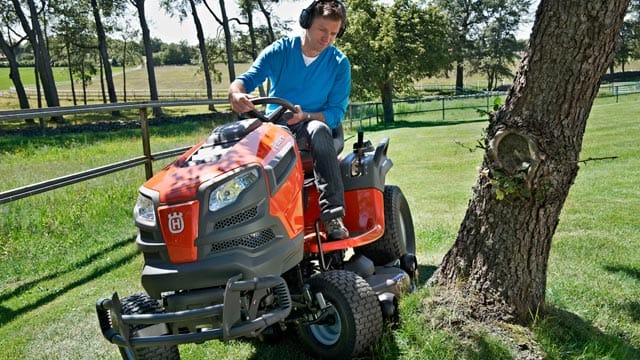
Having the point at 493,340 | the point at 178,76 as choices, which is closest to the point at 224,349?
the point at 493,340

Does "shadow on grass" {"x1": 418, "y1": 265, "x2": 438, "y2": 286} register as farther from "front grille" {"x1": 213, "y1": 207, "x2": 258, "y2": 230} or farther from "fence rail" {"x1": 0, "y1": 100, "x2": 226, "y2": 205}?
"fence rail" {"x1": 0, "y1": 100, "x2": 226, "y2": 205}

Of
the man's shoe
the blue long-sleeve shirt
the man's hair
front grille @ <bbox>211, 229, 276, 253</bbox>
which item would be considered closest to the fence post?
the blue long-sleeve shirt

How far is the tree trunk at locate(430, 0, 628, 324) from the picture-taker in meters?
2.79

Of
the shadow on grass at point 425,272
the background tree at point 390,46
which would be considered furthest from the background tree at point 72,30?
the shadow on grass at point 425,272

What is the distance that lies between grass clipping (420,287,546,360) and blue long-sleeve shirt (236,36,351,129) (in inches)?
49.7

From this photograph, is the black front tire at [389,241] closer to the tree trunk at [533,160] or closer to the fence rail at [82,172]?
the tree trunk at [533,160]

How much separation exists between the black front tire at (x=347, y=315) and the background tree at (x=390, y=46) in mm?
28048

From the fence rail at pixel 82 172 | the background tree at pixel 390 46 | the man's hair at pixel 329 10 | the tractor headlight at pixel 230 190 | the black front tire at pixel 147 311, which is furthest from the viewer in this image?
the background tree at pixel 390 46

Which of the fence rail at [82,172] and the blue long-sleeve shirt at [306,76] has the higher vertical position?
the blue long-sleeve shirt at [306,76]

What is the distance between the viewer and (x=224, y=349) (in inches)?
131

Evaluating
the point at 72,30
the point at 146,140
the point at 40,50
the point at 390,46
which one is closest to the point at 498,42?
the point at 390,46

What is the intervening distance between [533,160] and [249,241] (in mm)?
1491

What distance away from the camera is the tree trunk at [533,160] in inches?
110

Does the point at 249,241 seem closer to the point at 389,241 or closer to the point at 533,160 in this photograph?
the point at 533,160
